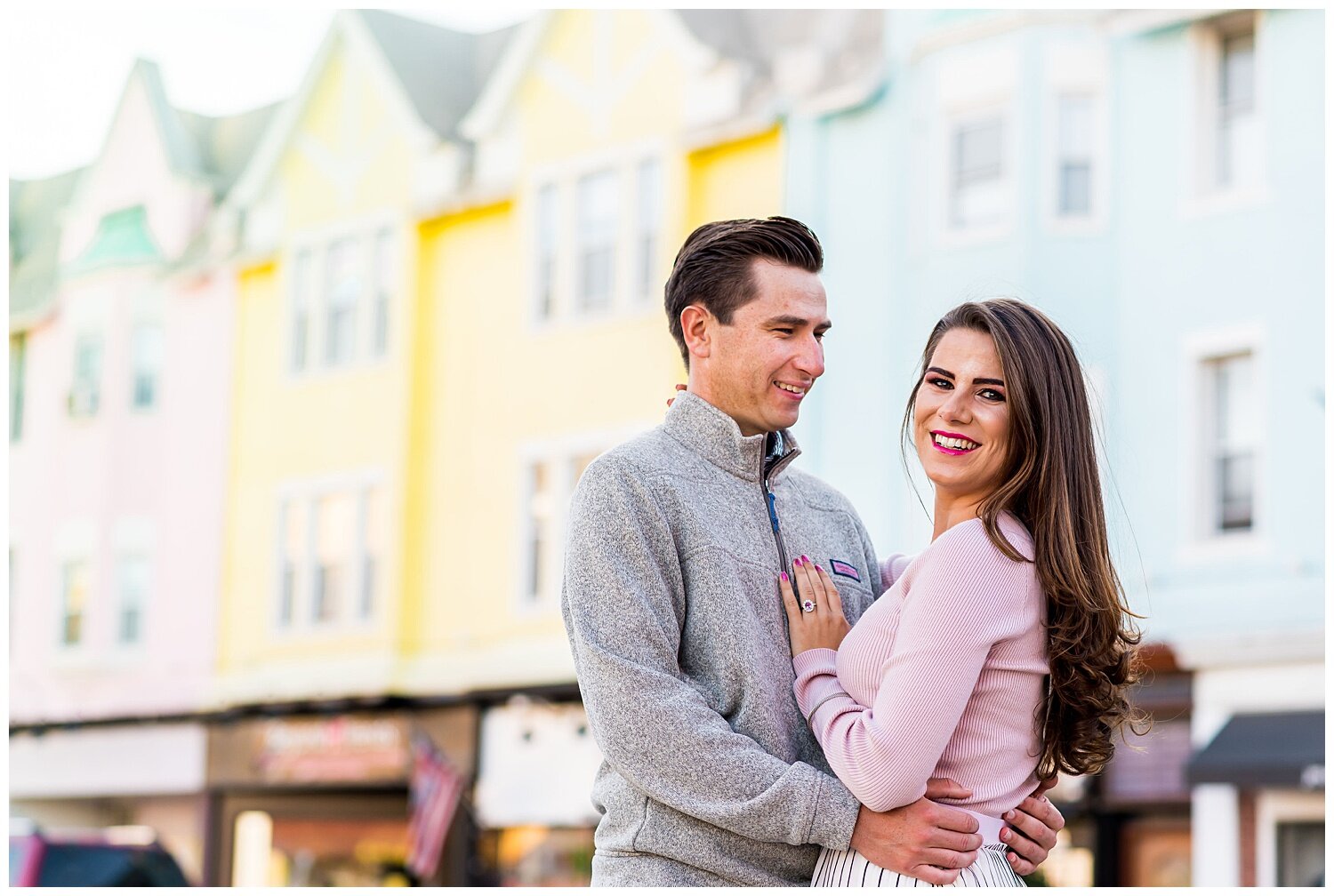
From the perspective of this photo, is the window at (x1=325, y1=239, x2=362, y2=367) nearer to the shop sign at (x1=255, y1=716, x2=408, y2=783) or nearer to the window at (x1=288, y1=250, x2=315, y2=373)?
the window at (x1=288, y1=250, x2=315, y2=373)

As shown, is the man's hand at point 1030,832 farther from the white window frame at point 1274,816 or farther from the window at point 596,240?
the window at point 596,240

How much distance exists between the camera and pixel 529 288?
20.2m

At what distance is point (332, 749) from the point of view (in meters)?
21.3

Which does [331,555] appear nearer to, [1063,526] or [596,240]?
[596,240]

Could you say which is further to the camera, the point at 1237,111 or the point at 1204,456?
the point at 1237,111

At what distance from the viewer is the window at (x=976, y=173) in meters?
16.6

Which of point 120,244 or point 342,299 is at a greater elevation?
point 120,244

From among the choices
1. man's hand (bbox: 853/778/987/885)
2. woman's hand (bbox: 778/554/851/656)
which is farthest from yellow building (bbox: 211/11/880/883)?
man's hand (bbox: 853/778/987/885)

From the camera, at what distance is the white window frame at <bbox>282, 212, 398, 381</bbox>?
2158cm

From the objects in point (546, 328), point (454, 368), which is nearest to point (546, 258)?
point (546, 328)

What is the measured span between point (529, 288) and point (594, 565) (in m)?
17.0

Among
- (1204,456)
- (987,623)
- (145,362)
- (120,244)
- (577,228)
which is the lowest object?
(987,623)

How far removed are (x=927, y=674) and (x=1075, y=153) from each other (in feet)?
46.1

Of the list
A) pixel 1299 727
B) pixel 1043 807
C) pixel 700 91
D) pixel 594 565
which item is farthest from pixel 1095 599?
pixel 700 91
